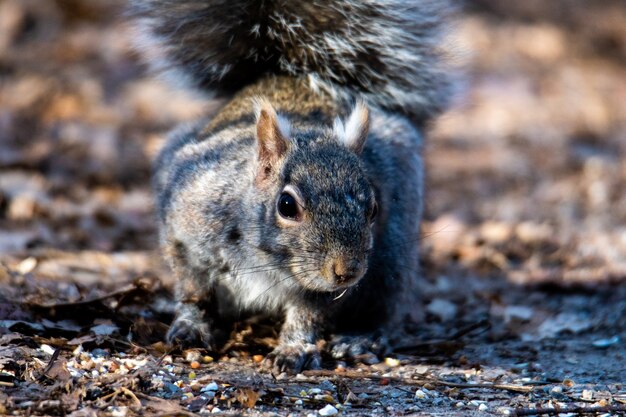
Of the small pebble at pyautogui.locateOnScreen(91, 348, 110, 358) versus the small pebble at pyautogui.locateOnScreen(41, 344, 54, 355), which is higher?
the small pebble at pyautogui.locateOnScreen(41, 344, 54, 355)

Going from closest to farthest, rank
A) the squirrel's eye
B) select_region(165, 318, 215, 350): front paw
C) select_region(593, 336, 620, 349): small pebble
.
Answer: the squirrel's eye < select_region(165, 318, 215, 350): front paw < select_region(593, 336, 620, 349): small pebble

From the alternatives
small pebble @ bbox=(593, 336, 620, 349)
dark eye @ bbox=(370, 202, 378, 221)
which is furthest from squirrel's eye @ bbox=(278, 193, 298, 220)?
small pebble @ bbox=(593, 336, 620, 349)

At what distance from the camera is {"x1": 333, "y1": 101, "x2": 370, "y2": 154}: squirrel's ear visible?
3.83 m

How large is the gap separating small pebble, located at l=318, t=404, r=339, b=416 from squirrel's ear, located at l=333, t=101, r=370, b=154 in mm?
1164

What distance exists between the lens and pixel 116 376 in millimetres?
3215

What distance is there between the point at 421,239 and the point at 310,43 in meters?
1.17

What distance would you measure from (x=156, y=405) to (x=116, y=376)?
28 centimetres

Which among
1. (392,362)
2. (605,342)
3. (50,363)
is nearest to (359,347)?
A: (392,362)

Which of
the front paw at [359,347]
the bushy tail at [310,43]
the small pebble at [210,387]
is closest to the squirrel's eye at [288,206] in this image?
the small pebble at [210,387]

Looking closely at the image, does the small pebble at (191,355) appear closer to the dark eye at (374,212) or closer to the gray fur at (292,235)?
the gray fur at (292,235)

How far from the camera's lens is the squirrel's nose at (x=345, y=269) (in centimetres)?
333

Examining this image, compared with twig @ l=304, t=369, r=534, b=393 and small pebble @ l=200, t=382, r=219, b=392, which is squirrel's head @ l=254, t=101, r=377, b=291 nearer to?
twig @ l=304, t=369, r=534, b=393

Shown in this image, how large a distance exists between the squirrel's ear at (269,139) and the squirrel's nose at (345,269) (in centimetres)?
56

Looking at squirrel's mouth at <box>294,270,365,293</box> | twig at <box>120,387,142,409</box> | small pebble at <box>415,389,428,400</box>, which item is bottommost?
small pebble at <box>415,389,428,400</box>
